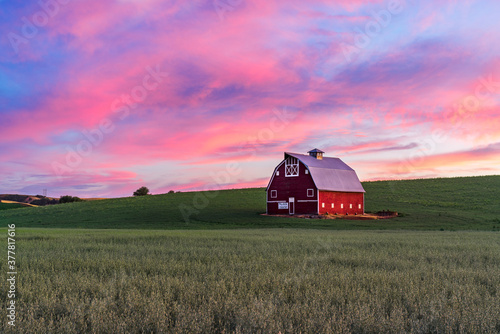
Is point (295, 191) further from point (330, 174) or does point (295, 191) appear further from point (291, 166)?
point (330, 174)

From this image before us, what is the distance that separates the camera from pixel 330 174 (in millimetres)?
62938

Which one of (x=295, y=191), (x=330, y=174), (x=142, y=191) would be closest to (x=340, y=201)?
(x=330, y=174)

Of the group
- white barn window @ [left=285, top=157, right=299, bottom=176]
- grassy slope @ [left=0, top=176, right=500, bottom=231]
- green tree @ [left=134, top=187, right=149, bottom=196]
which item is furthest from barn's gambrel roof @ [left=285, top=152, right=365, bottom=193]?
green tree @ [left=134, top=187, right=149, bottom=196]

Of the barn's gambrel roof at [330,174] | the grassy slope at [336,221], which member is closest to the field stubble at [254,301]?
the grassy slope at [336,221]

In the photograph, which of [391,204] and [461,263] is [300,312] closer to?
[461,263]

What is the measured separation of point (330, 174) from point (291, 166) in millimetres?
6143

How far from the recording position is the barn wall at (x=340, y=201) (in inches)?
2343

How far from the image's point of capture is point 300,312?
596cm

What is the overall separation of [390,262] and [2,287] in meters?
9.44

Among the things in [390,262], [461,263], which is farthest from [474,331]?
[461,263]

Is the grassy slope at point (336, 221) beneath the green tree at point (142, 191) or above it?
beneath

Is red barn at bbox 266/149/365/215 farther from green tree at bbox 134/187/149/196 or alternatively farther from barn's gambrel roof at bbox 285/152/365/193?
green tree at bbox 134/187/149/196

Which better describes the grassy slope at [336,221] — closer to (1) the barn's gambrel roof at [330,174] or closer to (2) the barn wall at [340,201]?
(2) the barn wall at [340,201]

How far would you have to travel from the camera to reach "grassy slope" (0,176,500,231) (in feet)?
155
